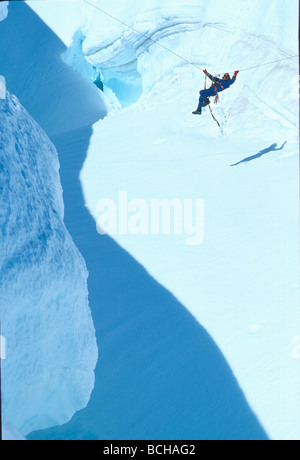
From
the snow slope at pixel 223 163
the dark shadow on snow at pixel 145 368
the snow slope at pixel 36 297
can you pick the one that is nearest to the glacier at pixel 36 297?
the snow slope at pixel 36 297

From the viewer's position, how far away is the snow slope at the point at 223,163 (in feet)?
23.0

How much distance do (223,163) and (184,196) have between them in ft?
4.73

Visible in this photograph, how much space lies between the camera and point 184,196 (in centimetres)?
1041

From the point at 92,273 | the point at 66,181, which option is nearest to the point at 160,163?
the point at 66,181

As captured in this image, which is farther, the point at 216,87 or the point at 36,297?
the point at 216,87

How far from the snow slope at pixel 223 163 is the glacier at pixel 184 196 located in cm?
3

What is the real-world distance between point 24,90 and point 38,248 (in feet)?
44.2

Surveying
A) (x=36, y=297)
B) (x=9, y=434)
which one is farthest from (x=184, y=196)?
(x=9, y=434)

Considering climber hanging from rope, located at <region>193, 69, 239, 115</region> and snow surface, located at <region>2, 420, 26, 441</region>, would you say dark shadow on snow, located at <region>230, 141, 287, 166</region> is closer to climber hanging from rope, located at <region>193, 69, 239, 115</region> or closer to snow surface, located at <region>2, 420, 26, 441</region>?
climber hanging from rope, located at <region>193, 69, 239, 115</region>

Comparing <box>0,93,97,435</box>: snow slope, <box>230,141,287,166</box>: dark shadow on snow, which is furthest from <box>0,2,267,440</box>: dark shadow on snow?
<box>230,141,287,166</box>: dark shadow on snow

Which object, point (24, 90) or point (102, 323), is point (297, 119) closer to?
point (102, 323)

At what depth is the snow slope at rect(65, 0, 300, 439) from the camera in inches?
276

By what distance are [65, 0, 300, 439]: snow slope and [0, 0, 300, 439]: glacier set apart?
0.03m

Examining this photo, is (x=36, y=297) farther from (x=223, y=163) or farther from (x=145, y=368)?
(x=223, y=163)
